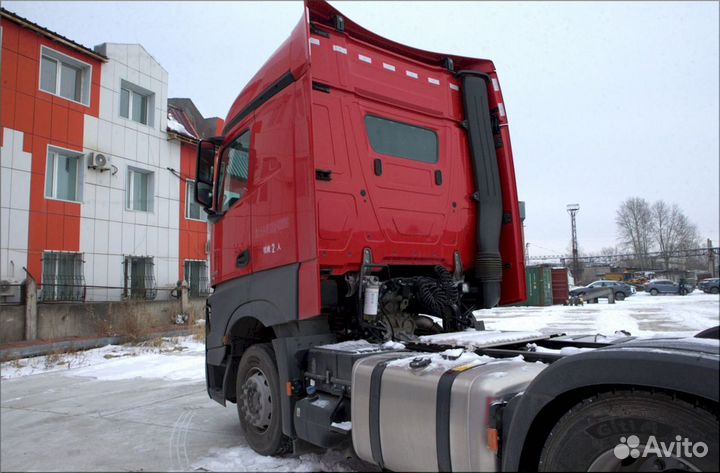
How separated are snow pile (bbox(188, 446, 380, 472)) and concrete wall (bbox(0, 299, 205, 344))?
9.36 meters

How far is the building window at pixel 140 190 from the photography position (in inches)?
605

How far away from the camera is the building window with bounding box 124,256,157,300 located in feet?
48.3

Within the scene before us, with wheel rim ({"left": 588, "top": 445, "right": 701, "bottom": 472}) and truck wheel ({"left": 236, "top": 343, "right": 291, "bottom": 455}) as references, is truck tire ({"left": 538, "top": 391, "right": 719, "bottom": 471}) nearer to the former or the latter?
wheel rim ({"left": 588, "top": 445, "right": 701, "bottom": 472})

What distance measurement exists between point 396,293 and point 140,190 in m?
13.8

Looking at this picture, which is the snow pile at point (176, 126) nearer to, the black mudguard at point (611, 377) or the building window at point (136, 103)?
the building window at point (136, 103)

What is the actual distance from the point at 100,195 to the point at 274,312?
12240 mm

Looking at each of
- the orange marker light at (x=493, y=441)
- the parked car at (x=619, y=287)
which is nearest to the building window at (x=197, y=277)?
the parked car at (x=619, y=287)

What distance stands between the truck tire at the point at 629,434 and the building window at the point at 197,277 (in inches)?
644

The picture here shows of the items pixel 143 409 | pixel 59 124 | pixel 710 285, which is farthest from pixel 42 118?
pixel 710 285

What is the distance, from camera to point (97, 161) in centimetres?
1380

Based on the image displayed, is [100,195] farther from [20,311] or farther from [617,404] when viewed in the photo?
[617,404]

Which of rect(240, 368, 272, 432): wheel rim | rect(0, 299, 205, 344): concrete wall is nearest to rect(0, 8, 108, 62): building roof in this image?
rect(0, 299, 205, 344): concrete wall

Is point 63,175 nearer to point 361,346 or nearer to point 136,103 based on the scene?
point 136,103

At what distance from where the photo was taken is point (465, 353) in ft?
9.82
